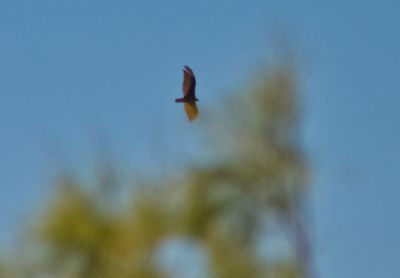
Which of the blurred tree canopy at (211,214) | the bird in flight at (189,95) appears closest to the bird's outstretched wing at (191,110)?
the bird in flight at (189,95)

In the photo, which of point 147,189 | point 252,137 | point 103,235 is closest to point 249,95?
point 252,137

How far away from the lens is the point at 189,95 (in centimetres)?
273

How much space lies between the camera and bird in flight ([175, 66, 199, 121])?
2719mm

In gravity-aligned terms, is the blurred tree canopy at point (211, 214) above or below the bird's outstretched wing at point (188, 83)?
above

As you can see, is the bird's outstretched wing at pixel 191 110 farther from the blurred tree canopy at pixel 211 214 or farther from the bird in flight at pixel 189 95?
the blurred tree canopy at pixel 211 214

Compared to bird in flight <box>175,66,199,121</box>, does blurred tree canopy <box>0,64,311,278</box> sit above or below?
above

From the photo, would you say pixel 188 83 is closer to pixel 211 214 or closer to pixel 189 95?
pixel 189 95

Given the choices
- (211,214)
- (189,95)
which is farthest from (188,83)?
(211,214)

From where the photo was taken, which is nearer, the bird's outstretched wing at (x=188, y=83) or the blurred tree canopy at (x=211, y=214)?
the bird's outstretched wing at (x=188, y=83)

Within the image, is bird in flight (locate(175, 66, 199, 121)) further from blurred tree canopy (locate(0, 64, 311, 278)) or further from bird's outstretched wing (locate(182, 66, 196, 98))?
blurred tree canopy (locate(0, 64, 311, 278))

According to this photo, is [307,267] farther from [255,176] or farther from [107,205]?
[107,205]

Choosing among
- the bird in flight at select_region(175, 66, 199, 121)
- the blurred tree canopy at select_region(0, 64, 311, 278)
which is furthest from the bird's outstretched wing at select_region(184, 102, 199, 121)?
the blurred tree canopy at select_region(0, 64, 311, 278)

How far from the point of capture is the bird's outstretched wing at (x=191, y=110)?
8.89 ft

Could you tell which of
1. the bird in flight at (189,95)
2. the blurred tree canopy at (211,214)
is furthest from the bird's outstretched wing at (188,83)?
the blurred tree canopy at (211,214)
